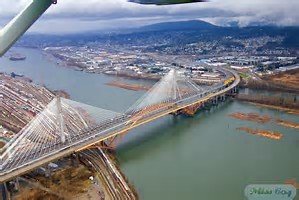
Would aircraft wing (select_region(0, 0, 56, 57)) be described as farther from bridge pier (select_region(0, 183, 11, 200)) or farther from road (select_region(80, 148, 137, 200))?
bridge pier (select_region(0, 183, 11, 200))

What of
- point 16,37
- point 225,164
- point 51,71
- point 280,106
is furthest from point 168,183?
point 51,71

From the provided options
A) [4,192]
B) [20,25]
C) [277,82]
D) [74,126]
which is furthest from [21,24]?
[277,82]

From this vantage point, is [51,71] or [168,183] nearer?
[168,183]

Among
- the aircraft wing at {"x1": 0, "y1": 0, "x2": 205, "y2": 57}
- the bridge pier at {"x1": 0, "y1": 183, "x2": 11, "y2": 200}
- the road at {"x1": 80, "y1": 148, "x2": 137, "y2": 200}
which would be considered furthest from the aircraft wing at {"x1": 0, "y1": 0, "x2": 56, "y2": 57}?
the bridge pier at {"x1": 0, "y1": 183, "x2": 11, "y2": 200}

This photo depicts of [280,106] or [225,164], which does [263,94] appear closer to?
[280,106]

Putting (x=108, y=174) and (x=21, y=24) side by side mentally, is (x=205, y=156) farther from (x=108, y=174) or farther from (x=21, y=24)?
(x=21, y=24)

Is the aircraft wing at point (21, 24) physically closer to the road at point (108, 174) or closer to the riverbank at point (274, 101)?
the road at point (108, 174)
